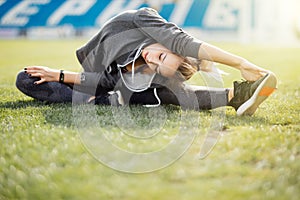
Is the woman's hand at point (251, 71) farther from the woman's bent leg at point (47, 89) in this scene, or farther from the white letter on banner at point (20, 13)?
the white letter on banner at point (20, 13)

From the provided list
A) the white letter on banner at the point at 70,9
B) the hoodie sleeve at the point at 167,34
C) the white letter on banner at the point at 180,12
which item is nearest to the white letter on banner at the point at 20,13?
the white letter on banner at the point at 70,9

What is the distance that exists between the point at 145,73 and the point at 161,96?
0.47 ft

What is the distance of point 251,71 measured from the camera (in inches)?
81.7

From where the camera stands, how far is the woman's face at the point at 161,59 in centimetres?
215

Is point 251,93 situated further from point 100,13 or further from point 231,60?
point 100,13

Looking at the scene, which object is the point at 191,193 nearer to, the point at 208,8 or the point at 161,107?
the point at 161,107

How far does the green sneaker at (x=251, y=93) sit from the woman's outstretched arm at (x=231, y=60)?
0.04 meters

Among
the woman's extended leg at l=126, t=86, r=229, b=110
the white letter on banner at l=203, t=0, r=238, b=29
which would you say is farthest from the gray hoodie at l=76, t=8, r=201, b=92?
the white letter on banner at l=203, t=0, r=238, b=29

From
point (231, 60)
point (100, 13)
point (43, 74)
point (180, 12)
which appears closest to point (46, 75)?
point (43, 74)

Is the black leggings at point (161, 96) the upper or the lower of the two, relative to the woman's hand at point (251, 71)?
lower

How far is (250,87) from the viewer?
207cm

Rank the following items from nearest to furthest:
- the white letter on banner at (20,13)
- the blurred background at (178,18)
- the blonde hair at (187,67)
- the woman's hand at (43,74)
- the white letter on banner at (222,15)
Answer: the blonde hair at (187,67)
the woman's hand at (43,74)
the white letter on banner at (20,13)
the blurred background at (178,18)
the white letter on banner at (222,15)

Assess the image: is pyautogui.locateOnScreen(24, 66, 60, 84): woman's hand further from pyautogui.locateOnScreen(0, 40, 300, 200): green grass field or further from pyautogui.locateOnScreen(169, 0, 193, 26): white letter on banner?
pyautogui.locateOnScreen(169, 0, 193, 26): white letter on banner

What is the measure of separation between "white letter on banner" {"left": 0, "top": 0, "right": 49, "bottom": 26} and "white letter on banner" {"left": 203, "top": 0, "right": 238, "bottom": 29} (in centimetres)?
582
